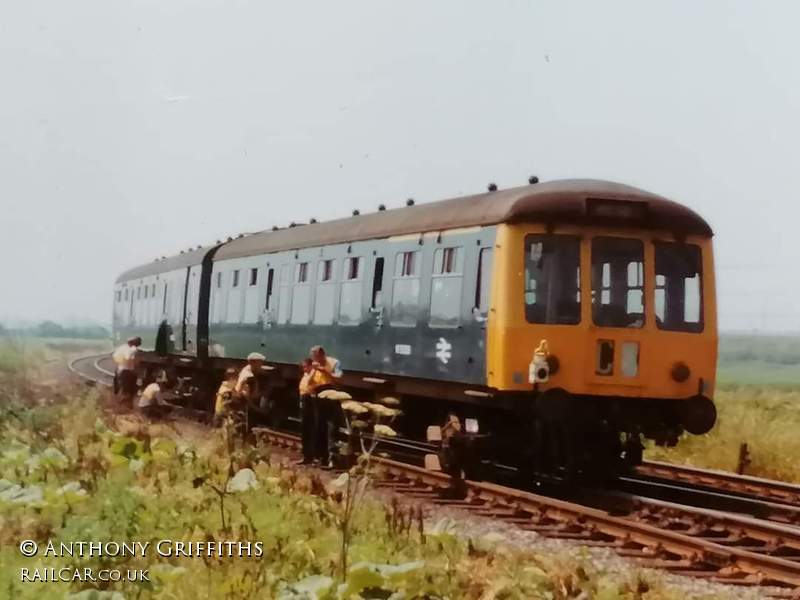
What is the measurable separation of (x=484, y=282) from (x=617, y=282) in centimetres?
130

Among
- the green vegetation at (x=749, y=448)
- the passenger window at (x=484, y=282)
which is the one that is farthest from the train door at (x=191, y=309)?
the passenger window at (x=484, y=282)

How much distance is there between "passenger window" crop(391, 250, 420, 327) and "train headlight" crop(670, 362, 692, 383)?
284 cm

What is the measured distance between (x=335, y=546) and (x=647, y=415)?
4696mm

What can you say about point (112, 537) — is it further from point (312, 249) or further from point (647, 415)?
point (312, 249)

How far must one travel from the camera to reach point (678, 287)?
41.8 ft

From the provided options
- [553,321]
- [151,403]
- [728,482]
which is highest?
[553,321]

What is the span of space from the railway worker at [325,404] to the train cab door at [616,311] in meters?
3.09

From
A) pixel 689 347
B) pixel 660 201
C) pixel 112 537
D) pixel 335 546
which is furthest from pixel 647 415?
pixel 112 537

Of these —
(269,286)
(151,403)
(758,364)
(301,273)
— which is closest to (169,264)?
(269,286)

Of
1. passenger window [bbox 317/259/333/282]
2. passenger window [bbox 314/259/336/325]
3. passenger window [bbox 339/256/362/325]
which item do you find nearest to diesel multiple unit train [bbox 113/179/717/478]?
passenger window [bbox 339/256/362/325]

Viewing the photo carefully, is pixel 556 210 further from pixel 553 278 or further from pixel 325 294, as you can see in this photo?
pixel 325 294

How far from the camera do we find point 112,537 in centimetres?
892

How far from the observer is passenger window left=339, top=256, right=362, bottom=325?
15.5 m

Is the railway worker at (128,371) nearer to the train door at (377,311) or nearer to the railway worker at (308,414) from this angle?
the railway worker at (308,414)
